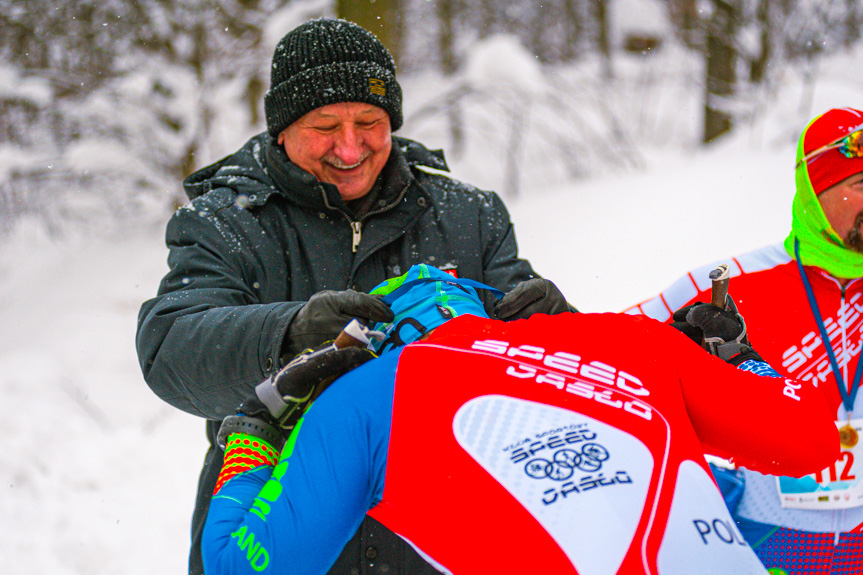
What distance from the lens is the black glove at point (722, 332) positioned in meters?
1.81

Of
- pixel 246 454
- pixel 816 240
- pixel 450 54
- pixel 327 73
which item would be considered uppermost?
pixel 450 54

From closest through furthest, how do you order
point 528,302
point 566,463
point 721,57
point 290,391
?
point 566,463
point 290,391
point 528,302
point 721,57

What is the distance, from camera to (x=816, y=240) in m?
2.26

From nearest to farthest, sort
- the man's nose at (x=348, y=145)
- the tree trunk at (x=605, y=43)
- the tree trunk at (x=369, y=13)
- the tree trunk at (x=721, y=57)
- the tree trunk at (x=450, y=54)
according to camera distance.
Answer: the man's nose at (x=348, y=145) < the tree trunk at (x=369, y=13) < the tree trunk at (x=721, y=57) < the tree trunk at (x=450, y=54) < the tree trunk at (x=605, y=43)

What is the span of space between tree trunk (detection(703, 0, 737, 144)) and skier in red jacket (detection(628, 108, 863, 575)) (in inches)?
240

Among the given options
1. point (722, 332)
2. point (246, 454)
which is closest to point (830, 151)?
point (722, 332)

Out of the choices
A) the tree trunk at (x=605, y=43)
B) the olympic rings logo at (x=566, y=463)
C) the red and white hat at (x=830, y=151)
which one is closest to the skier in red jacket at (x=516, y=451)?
the olympic rings logo at (x=566, y=463)

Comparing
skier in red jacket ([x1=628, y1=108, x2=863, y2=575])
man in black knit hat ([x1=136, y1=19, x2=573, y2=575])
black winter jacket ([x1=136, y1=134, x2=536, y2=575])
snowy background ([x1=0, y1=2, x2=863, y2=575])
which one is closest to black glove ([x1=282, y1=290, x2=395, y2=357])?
black winter jacket ([x1=136, y1=134, x2=536, y2=575])

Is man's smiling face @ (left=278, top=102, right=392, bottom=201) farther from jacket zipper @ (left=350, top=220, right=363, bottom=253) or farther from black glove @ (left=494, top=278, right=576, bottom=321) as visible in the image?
black glove @ (left=494, top=278, right=576, bottom=321)

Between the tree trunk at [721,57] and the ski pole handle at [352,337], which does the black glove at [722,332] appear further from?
the tree trunk at [721,57]

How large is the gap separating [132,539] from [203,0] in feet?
17.0

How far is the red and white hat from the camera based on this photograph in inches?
88.7

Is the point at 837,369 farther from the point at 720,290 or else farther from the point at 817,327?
the point at 720,290

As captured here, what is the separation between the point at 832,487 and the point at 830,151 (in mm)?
1017
